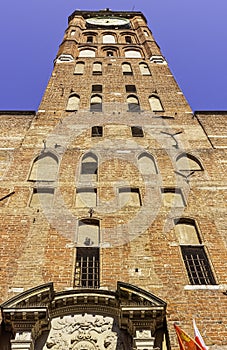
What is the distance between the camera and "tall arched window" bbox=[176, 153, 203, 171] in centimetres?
1456

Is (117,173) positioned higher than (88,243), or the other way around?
(117,173)

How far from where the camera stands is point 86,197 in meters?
13.1

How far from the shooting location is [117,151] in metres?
15.2

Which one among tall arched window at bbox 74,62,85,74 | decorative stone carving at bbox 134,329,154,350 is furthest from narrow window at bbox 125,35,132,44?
decorative stone carving at bbox 134,329,154,350

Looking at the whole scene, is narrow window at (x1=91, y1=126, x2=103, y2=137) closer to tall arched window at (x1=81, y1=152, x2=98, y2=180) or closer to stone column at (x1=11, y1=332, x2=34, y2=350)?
tall arched window at (x1=81, y1=152, x2=98, y2=180)

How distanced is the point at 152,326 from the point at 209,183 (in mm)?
6028

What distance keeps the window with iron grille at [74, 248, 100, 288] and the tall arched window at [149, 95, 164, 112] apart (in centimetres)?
947

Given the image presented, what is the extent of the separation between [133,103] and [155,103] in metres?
1.03

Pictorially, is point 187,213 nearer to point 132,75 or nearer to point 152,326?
point 152,326

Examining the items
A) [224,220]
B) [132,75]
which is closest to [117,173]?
[224,220]

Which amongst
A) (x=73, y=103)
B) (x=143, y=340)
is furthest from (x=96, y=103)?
(x=143, y=340)

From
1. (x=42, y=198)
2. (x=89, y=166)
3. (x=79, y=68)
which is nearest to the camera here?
(x=42, y=198)

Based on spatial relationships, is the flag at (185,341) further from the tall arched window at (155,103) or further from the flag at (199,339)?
the tall arched window at (155,103)

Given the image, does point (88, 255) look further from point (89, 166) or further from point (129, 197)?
point (89, 166)
